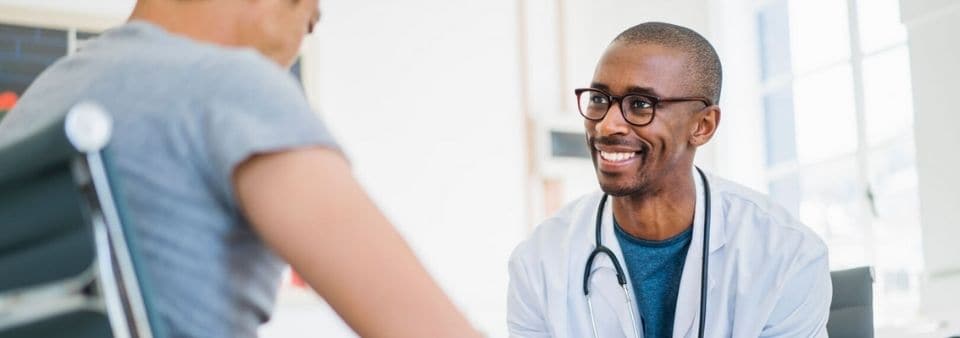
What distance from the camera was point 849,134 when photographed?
4391 millimetres

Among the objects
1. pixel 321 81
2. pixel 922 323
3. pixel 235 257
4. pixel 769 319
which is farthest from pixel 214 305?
pixel 321 81

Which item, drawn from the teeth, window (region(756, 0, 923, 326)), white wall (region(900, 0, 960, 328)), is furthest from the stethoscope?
window (region(756, 0, 923, 326))

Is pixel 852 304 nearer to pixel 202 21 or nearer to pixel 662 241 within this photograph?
pixel 662 241

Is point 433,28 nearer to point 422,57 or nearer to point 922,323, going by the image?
point 422,57

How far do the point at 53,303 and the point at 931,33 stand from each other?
11.0 ft

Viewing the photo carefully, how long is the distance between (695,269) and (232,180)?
1377 millimetres

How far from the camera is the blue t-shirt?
1905 mm

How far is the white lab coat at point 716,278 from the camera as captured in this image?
5.98 ft

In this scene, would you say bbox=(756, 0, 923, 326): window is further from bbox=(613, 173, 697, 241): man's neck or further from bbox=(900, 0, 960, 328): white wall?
bbox=(613, 173, 697, 241): man's neck

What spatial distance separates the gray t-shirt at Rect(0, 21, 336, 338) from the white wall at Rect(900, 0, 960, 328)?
117 inches

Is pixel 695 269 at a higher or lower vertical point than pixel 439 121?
lower

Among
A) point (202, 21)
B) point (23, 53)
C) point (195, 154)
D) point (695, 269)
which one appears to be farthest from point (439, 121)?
point (195, 154)

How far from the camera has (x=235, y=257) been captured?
67cm

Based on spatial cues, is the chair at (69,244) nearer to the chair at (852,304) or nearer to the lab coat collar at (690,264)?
the lab coat collar at (690,264)
